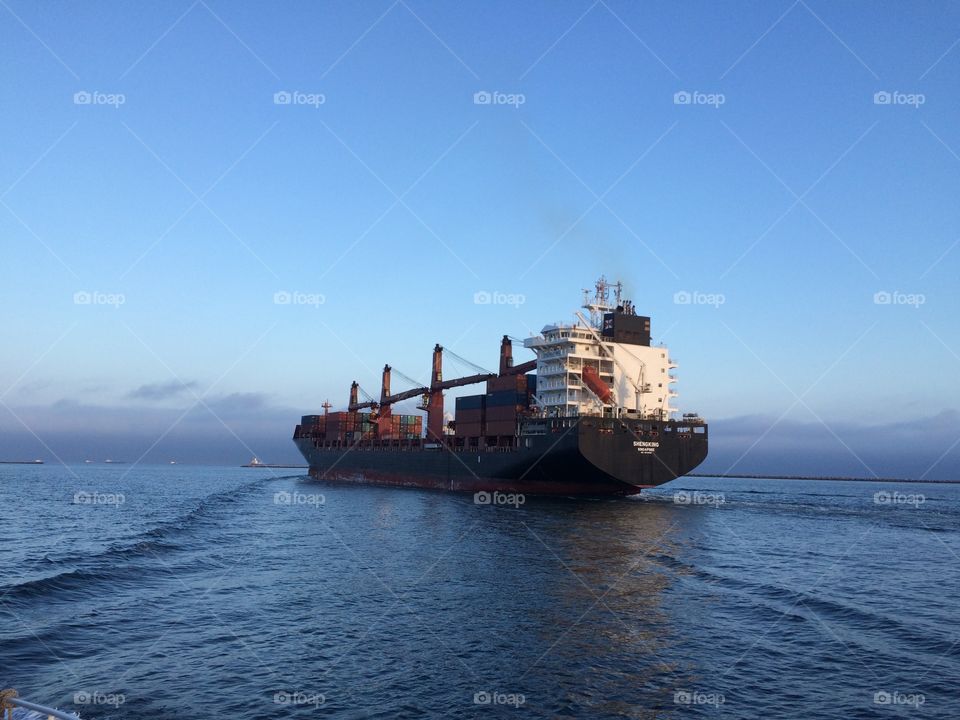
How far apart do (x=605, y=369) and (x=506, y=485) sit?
14.0 meters

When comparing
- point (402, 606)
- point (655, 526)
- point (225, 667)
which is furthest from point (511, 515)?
point (225, 667)

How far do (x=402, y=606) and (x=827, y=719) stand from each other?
41.0ft

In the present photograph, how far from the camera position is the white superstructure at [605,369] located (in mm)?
58719

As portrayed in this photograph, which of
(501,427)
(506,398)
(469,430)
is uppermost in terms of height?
(506,398)

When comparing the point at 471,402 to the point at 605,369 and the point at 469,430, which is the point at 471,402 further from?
the point at 605,369

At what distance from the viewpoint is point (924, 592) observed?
24.8 meters

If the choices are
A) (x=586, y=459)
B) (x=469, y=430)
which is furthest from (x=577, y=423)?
(x=469, y=430)

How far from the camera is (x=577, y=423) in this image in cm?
5291

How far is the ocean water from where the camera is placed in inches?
551

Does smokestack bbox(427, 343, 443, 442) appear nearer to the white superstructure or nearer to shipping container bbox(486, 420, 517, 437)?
shipping container bbox(486, 420, 517, 437)

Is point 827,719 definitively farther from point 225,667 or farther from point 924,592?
point 924,592

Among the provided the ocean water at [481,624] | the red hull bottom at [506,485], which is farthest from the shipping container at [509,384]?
the ocean water at [481,624]

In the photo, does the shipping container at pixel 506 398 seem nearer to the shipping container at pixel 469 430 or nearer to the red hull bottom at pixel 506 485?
the shipping container at pixel 469 430

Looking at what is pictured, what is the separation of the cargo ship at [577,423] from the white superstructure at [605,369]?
99 millimetres
